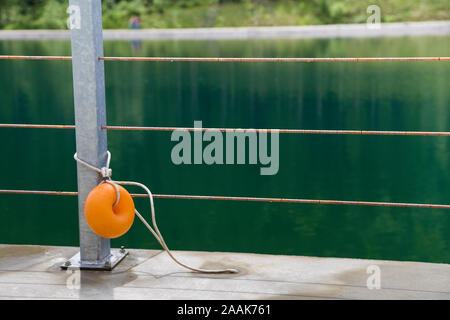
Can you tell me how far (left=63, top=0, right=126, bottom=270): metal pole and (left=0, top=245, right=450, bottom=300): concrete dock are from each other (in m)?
0.06

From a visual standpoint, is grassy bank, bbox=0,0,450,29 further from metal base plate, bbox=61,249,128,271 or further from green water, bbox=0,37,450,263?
metal base plate, bbox=61,249,128,271

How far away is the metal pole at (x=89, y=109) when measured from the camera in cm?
174

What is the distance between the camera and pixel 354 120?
367 inches

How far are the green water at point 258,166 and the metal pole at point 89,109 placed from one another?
2163 millimetres

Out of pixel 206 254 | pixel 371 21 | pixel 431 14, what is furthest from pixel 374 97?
pixel 431 14

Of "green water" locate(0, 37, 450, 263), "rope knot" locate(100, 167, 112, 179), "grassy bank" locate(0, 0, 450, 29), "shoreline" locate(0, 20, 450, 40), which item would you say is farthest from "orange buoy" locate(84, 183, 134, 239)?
"grassy bank" locate(0, 0, 450, 29)

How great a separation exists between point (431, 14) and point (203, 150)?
78.6ft

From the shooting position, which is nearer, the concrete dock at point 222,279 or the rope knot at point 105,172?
the concrete dock at point 222,279

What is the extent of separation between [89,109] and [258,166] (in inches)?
180

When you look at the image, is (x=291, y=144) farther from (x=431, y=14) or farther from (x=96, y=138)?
(x=431, y=14)

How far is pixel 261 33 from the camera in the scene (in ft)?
85.8

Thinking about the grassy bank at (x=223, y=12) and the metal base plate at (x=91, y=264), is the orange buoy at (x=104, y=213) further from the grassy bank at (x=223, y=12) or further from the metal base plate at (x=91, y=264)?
the grassy bank at (x=223, y=12)

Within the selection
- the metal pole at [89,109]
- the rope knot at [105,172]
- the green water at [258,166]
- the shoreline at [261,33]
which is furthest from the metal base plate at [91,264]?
the shoreline at [261,33]

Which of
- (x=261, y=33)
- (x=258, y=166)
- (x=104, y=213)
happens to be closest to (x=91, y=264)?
(x=104, y=213)
